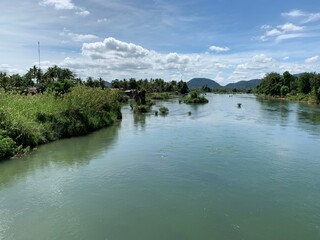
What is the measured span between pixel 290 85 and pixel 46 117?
117 m

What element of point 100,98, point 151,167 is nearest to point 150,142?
point 151,167

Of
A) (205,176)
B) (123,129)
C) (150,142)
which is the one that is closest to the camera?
(205,176)

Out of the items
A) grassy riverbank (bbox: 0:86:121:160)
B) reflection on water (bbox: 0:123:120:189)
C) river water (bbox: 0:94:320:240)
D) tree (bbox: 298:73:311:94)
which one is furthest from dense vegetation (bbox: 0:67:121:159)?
tree (bbox: 298:73:311:94)

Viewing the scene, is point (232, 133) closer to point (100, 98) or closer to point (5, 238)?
point (100, 98)

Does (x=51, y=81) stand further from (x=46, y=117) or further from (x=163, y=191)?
(x=163, y=191)

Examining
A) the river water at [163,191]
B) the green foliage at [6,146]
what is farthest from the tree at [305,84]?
the green foliage at [6,146]

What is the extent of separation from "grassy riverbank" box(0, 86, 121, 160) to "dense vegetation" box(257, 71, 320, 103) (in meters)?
74.2

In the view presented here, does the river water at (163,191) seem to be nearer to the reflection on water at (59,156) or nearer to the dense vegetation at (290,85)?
the reflection on water at (59,156)

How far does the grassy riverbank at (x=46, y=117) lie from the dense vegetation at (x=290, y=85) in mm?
74156

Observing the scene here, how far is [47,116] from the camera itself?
29.5 m

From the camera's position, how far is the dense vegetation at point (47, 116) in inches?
933

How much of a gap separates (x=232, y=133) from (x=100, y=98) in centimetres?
1760

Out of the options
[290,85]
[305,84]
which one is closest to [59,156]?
[305,84]

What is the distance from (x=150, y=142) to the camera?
2959 centimetres
